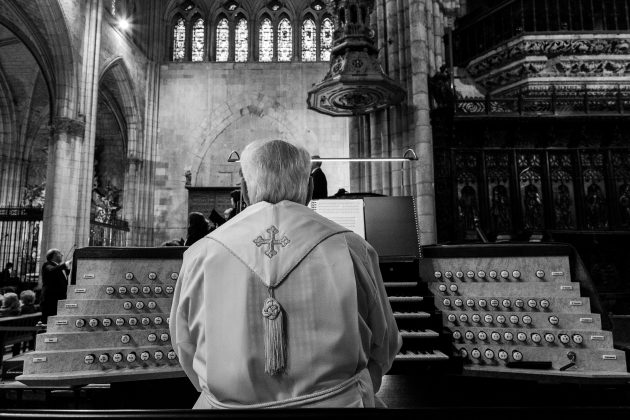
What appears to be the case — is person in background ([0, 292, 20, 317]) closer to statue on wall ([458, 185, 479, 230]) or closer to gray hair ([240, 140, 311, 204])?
gray hair ([240, 140, 311, 204])

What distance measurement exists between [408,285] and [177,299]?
2.57 metres

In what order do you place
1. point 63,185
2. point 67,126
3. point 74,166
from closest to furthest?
1. point 63,185
2. point 67,126
3. point 74,166

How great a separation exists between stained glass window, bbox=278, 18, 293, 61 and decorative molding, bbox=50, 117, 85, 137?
911 cm

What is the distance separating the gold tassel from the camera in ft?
3.89

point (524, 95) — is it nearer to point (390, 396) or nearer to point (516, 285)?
point (516, 285)

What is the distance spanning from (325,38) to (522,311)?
56.1 ft

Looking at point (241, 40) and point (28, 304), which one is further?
point (241, 40)

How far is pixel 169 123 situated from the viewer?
17.0 meters

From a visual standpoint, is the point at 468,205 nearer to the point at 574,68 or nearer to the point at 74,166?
the point at 574,68

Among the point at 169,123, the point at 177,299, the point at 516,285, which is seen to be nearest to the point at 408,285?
the point at 516,285

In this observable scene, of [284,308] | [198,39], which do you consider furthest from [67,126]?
[284,308]

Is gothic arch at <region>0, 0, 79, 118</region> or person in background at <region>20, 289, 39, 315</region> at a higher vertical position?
gothic arch at <region>0, 0, 79, 118</region>

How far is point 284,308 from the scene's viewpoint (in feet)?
4.09

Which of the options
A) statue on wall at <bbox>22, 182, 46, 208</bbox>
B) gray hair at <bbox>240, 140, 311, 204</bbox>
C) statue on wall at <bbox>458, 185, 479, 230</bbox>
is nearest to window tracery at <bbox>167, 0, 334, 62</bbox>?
statue on wall at <bbox>22, 182, 46, 208</bbox>
